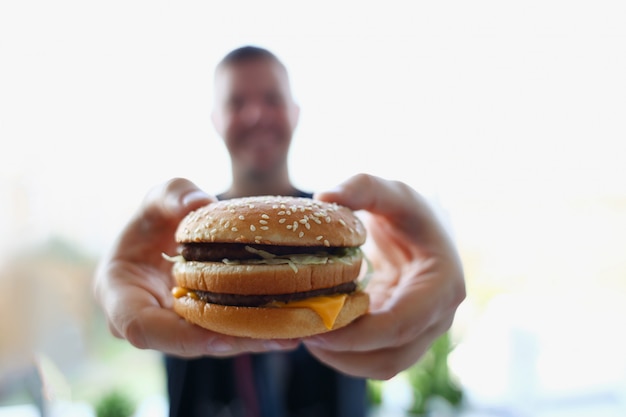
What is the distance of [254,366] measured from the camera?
8.16ft

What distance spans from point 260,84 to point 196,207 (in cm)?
139

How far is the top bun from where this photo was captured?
45.5 inches

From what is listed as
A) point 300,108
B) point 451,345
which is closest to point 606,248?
point 451,345

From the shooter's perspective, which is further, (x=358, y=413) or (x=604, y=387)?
(x=604, y=387)

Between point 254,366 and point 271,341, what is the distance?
1.36 m

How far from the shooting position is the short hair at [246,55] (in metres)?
2.59

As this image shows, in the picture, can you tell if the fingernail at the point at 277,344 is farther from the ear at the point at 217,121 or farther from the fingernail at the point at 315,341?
the ear at the point at 217,121

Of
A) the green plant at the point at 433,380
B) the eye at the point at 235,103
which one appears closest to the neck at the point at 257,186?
the eye at the point at 235,103

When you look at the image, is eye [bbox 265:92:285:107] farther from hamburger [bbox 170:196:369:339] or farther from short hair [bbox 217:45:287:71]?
hamburger [bbox 170:196:369:339]

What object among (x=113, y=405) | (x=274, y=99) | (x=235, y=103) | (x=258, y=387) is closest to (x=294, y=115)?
(x=274, y=99)

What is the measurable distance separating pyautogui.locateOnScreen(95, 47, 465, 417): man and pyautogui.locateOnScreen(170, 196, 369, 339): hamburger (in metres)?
0.12

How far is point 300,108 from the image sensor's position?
299 cm

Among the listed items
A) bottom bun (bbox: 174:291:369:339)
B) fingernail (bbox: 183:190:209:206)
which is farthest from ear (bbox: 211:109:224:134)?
bottom bun (bbox: 174:291:369:339)

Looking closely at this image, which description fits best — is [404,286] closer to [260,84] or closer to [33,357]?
[260,84]
